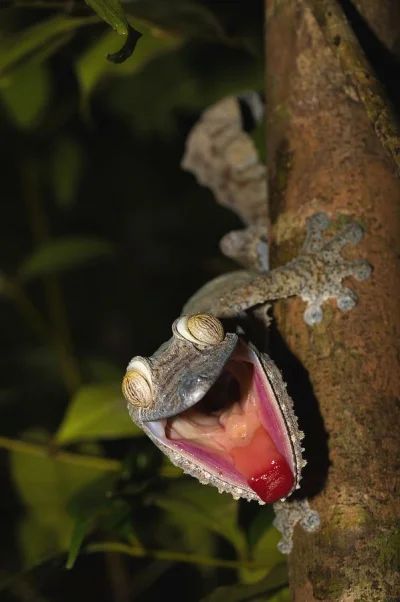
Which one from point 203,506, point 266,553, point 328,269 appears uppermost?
point 328,269

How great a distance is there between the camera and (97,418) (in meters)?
2.17

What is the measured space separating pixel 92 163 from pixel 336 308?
4534 mm

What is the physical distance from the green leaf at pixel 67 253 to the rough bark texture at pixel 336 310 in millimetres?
1582

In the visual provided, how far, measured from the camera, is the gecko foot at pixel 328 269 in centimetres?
167

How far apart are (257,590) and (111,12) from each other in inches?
60.8

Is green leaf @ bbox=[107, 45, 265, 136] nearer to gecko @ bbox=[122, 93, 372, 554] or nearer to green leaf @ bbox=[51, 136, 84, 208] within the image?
green leaf @ bbox=[51, 136, 84, 208]

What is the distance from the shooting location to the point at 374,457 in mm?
1509

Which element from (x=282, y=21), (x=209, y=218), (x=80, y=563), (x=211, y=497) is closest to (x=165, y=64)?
(x=209, y=218)

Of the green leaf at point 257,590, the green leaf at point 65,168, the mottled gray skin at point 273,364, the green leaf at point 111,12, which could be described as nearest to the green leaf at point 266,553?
the green leaf at point 257,590

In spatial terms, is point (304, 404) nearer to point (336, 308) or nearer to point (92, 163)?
point (336, 308)

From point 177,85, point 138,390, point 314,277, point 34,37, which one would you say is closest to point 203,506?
point 138,390

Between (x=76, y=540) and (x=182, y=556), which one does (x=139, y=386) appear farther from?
(x=182, y=556)

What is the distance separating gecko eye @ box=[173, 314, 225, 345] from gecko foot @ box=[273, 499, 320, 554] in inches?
16.8

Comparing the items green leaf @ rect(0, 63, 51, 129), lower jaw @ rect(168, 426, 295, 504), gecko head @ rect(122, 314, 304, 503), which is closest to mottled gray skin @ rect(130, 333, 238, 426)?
gecko head @ rect(122, 314, 304, 503)
